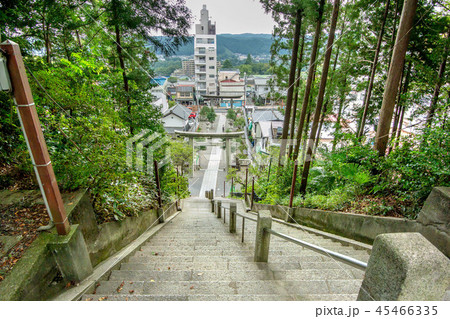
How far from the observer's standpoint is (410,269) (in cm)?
118

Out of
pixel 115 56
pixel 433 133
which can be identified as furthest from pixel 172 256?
pixel 115 56

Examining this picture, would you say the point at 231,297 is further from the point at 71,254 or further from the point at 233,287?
the point at 71,254

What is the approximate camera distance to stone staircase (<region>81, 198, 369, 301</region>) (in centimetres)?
222

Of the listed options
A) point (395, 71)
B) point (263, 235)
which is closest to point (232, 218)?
point (263, 235)

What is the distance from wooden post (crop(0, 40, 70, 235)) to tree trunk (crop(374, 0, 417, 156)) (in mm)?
5922

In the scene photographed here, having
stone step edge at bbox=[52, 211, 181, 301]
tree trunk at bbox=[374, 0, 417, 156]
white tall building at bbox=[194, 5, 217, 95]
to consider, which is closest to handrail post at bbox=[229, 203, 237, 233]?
stone step edge at bbox=[52, 211, 181, 301]

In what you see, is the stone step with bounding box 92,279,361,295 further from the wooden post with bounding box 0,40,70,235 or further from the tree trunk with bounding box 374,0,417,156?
the tree trunk with bounding box 374,0,417,156

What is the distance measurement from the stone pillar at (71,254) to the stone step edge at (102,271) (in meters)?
0.10

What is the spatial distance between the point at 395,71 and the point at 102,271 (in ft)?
21.9

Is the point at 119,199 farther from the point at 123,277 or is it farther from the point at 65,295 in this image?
the point at 65,295

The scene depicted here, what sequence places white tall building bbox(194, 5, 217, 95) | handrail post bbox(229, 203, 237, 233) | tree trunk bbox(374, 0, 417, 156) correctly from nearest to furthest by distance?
tree trunk bbox(374, 0, 417, 156) < handrail post bbox(229, 203, 237, 233) < white tall building bbox(194, 5, 217, 95)

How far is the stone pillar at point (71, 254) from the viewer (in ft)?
Answer: 7.23

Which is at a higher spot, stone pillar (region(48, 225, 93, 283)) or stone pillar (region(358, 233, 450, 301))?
stone pillar (region(358, 233, 450, 301))

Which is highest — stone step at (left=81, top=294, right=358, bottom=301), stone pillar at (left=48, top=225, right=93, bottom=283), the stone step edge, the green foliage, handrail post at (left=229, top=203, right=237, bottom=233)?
stone pillar at (left=48, top=225, right=93, bottom=283)
